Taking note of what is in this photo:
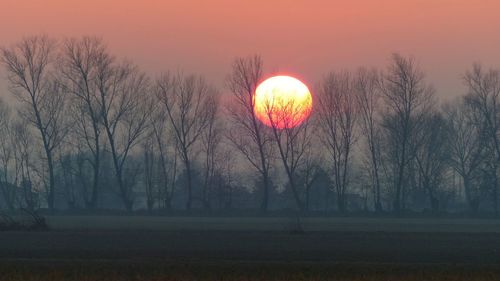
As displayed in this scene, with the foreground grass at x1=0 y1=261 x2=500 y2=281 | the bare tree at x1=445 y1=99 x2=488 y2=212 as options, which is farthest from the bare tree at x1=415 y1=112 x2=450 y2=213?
the foreground grass at x1=0 y1=261 x2=500 y2=281

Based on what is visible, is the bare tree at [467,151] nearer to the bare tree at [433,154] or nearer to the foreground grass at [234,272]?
the bare tree at [433,154]

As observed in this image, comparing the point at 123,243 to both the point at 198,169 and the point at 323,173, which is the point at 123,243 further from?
the point at 198,169

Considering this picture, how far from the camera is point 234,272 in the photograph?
39.2 meters

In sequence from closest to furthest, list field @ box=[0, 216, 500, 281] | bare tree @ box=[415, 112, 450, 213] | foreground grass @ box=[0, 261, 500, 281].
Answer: foreground grass @ box=[0, 261, 500, 281]
field @ box=[0, 216, 500, 281]
bare tree @ box=[415, 112, 450, 213]

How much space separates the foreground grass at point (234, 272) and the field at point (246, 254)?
0.04 metres

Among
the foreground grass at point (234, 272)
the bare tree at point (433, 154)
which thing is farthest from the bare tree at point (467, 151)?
the foreground grass at point (234, 272)

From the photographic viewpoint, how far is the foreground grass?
36938 millimetres

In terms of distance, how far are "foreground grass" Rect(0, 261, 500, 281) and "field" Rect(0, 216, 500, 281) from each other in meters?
0.04

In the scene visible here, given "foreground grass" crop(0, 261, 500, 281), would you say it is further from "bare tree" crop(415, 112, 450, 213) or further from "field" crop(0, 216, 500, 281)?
"bare tree" crop(415, 112, 450, 213)

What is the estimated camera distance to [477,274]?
1550 inches

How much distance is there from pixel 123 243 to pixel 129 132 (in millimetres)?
60362

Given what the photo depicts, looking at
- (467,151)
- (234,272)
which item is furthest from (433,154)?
(234,272)

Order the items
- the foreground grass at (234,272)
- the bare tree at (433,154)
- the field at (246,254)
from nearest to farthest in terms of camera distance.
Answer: the foreground grass at (234,272)
the field at (246,254)
the bare tree at (433,154)

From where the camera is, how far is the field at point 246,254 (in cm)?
3866
